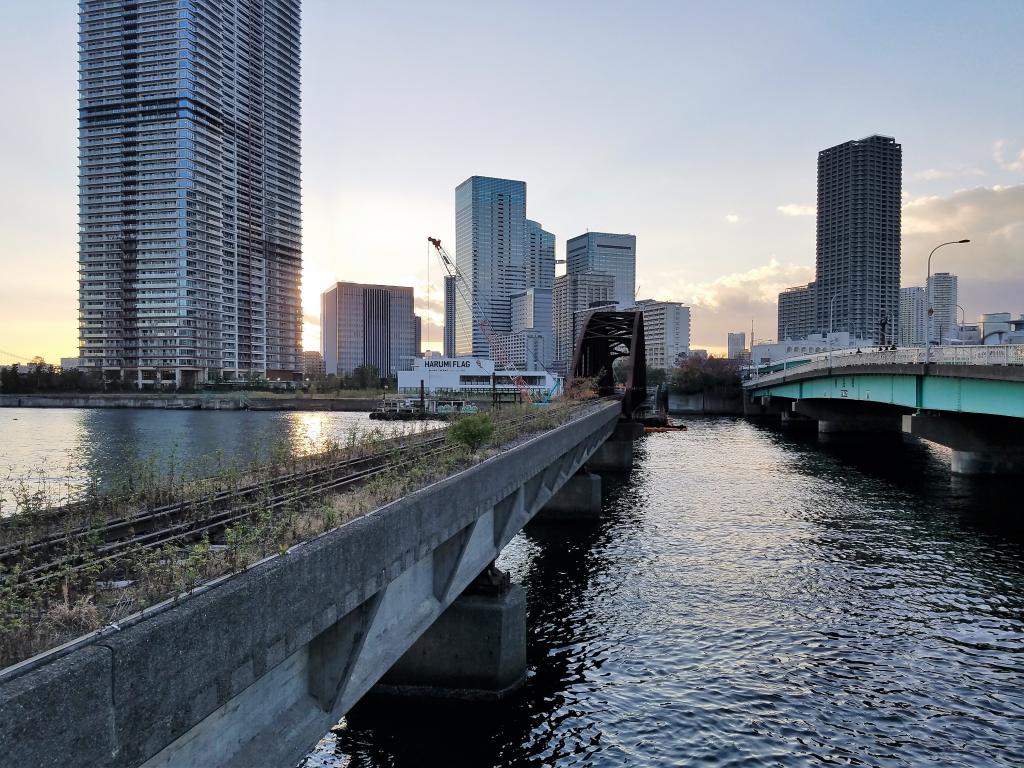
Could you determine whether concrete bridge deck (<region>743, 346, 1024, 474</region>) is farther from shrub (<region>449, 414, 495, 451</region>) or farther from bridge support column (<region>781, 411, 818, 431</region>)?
shrub (<region>449, 414, 495, 451</region>)

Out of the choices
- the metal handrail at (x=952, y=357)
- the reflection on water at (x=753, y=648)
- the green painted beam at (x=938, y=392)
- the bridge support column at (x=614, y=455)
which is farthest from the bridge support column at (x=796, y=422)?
the reflection on water at (x=753, y=648)

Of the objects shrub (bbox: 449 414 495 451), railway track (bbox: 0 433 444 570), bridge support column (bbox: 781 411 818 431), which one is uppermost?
shrub (bbox: 449 414 495 451)

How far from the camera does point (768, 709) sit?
15.2 meters

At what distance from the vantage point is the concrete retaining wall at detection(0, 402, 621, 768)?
4367mm

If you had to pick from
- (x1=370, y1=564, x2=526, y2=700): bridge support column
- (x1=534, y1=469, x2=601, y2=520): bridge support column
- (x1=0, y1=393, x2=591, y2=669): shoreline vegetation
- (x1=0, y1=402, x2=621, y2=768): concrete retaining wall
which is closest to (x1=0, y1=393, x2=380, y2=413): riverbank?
(x1=534, y1=469, x2=601, y2=520): bridge support column

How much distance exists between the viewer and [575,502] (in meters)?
36.4

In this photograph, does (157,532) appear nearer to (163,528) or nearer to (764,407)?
(163,528)

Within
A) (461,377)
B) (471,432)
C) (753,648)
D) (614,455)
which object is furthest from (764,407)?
(471,432)

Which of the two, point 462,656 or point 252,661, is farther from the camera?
point 462,656

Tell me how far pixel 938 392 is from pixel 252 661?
51.1 meters

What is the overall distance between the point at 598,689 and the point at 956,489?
39.7m

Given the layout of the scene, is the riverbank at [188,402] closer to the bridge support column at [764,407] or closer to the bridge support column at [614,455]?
the bridge support column at [764,407]

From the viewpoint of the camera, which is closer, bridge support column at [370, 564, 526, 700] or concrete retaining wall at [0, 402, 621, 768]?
concrete retaining wall at [0, 402, 621, 768]

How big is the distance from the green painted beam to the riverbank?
119571 mm
